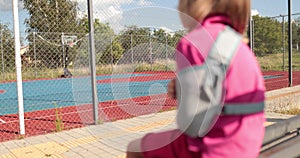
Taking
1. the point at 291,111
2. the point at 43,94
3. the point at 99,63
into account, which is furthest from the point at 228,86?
the point at 43,94

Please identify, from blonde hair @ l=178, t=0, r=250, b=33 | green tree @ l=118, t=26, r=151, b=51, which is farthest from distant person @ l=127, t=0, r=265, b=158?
green tree @ l=118, t=26, r=151, b=51

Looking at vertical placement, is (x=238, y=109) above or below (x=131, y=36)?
below

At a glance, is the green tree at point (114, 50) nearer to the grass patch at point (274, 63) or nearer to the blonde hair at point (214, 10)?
the blonde hair at point (214, 10)

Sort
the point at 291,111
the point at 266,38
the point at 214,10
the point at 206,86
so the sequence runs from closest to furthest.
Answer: the point at 206,86 < the point at 214,10 < the point at 291,111 < the point at 266,38

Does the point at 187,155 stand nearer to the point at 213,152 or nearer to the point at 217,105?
the point at 213,152

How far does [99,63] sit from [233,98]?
3.93 m

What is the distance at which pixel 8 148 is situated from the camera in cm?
415

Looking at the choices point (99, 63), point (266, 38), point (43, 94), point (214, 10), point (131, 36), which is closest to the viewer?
point (214, 10)

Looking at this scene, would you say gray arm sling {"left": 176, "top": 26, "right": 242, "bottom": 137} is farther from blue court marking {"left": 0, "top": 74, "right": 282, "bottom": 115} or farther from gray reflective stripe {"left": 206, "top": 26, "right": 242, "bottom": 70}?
blue court marking {"left": 0, "top": 74, "right": 282, "bottom": 115}

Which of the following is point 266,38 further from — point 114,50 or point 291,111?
A: point 114,50

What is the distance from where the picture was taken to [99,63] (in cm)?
479

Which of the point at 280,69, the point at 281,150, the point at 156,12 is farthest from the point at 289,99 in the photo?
the point at 280,69

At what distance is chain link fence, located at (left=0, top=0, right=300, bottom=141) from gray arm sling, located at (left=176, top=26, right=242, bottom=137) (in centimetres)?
37

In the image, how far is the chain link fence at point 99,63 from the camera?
184cm
